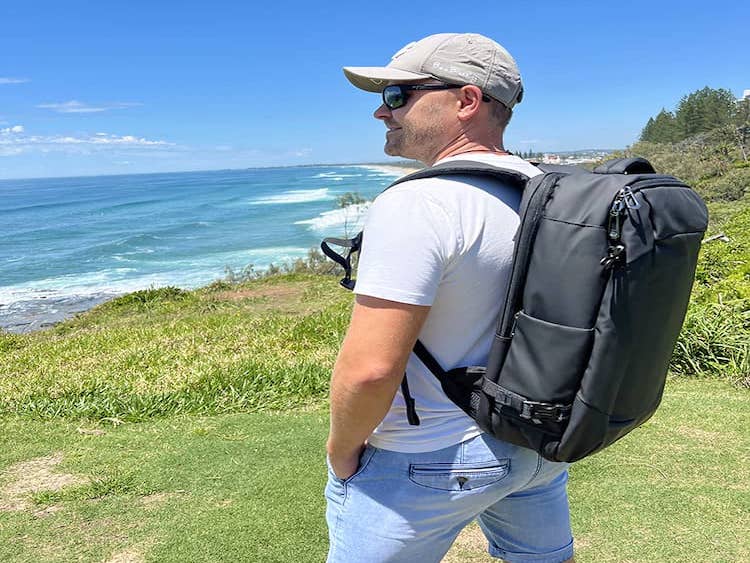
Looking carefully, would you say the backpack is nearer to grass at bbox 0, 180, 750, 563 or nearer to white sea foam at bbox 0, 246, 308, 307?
grass at bbox 0, 180, 750, 563

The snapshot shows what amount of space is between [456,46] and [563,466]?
1.08 meters

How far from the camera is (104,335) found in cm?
976

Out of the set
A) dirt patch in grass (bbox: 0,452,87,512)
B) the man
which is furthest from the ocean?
the man

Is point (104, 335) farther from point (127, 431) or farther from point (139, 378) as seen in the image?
point (127, 431)

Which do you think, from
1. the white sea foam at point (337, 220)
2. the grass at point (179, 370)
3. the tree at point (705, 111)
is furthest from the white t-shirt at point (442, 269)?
the tree at point (705, 111)

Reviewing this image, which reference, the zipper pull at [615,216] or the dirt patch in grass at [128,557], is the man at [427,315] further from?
the dirt patch in grass at [128,557]

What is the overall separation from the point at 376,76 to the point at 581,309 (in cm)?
72

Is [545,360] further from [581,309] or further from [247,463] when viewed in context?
[247,463]

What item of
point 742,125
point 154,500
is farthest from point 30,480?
point 742,125

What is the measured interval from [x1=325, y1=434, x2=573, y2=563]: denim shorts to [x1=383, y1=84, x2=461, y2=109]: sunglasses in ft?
2.65

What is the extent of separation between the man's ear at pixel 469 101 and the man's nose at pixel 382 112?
181 millimetres

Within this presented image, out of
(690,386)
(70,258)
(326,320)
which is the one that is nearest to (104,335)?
(326,320)

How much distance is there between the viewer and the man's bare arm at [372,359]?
51.2 inches

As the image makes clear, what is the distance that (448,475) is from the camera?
147 cm
